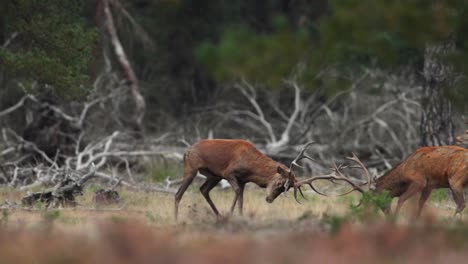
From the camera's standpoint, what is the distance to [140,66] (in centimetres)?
2972

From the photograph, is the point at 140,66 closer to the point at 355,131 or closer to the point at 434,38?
the point at 355,131

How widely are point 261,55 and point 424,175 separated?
720 centimetres

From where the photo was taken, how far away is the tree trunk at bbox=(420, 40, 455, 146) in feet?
53.8

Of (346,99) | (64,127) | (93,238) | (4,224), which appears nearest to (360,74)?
(346,99)

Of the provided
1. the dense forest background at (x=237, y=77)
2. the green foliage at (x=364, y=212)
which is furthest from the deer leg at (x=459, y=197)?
the dense forest background at (x=237, y=77)

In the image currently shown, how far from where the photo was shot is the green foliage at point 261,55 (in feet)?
64.5

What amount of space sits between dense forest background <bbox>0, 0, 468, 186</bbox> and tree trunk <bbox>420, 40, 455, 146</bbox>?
0.02m

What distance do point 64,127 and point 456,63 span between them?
803cm

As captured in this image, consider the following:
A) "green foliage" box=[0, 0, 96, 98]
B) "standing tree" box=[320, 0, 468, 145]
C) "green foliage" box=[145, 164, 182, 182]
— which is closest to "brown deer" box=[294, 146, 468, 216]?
"standing tree" box=[320, 0, 468, 145]

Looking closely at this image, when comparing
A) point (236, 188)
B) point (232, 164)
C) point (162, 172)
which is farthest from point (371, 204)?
point (162, 172)

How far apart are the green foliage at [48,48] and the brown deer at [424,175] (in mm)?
5370

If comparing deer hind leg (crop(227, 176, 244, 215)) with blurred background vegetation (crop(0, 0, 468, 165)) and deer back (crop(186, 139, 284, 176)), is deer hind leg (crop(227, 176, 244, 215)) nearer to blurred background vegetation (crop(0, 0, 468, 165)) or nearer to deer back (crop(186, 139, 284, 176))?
deer back (crop(186, 139, 284, 176))

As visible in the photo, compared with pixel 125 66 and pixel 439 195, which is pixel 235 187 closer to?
pixel 439 195

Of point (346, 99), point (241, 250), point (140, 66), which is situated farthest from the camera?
point (140, 66)
